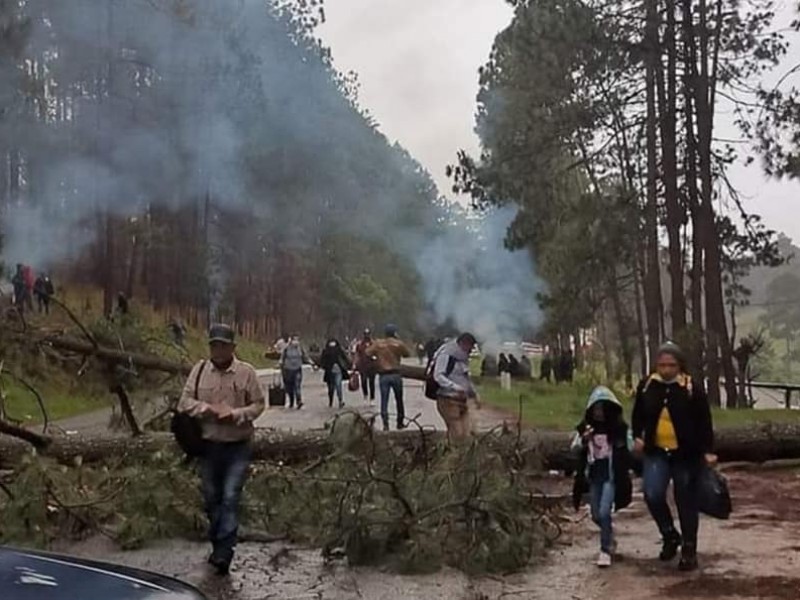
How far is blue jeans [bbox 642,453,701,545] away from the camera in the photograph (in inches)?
285

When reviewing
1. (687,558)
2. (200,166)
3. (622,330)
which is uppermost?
(200,166)

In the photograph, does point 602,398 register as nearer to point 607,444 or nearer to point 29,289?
point 607,444

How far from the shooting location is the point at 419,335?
22.7m

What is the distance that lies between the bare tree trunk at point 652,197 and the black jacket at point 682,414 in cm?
1394

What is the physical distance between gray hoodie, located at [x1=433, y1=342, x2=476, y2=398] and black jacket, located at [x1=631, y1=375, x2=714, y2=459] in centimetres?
372

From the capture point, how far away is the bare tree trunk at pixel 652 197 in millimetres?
20078

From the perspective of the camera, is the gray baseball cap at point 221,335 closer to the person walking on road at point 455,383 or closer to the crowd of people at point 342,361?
the person walking on road at point 455,383

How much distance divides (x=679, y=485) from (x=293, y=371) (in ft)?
39.0

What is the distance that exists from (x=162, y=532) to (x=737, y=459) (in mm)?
6426

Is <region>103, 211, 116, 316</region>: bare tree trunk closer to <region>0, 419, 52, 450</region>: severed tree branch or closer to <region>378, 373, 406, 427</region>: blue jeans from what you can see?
<region>378, 373, 406, 427</region>: blue jeans

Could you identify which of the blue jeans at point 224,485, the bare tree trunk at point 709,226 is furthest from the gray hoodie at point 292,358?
the blue jeans at point 224,485

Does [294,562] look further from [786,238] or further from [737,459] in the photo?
[786,238]

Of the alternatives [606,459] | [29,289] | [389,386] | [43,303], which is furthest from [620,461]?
[29,289]

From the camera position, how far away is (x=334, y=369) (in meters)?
18.7
